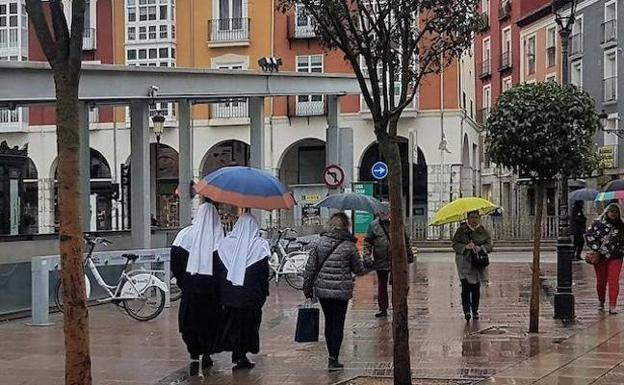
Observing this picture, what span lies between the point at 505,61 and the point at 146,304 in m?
49.4

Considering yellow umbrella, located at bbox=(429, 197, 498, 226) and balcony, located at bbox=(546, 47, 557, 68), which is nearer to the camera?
yellow umbrella, located at bbox=(429, 197, 498, 226)

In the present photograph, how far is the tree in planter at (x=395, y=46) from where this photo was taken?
28.1ft

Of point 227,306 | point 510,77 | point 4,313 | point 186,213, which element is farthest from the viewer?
point 510,77

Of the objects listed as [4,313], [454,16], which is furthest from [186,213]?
[454,16]

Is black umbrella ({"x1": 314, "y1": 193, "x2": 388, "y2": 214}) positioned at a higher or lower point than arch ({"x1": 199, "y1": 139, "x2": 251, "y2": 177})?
lower

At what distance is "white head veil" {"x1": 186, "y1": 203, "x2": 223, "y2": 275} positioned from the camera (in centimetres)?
997

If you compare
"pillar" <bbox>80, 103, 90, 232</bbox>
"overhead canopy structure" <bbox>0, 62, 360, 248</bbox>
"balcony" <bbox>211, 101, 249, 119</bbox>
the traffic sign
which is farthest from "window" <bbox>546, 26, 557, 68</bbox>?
"pillar" <bbox>80, 103, 90, 232</bbox>

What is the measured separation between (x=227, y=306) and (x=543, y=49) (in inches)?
1924

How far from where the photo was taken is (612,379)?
9.28 metres

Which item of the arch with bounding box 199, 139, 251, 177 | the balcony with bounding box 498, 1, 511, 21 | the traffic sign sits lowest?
the traffic sign

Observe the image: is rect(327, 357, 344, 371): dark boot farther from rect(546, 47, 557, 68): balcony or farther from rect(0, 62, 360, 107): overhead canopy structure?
rect(546, 47, 557, 68): balcony

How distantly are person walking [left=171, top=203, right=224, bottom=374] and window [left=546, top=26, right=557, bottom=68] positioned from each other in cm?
4718

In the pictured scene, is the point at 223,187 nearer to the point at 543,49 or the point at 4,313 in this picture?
the point at 4,313

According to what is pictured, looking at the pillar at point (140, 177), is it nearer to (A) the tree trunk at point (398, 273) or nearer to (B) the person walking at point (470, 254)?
(B) the person walking at point (470, 254)
